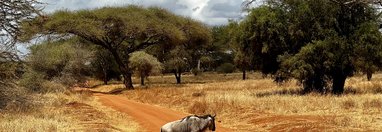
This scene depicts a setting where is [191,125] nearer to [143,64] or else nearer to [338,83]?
[338,83]

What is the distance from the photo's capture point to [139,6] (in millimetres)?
52062

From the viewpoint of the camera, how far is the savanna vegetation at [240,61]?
19.5 metres

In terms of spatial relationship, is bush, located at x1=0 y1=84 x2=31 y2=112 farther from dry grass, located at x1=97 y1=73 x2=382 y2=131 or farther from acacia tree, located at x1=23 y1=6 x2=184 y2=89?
acacia tree, located at x1=23 y1=6 x2=184 y2=89

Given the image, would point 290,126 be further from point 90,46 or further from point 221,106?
point 90,46

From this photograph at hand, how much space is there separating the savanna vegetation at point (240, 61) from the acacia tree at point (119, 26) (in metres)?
0.10

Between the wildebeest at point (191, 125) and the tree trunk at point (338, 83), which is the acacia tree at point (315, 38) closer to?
the tree trunk at point (338, 83)

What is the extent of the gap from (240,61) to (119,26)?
1572 centimetres

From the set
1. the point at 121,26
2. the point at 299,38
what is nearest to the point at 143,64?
the point at 121,26

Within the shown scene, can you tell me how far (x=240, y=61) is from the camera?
119 feet

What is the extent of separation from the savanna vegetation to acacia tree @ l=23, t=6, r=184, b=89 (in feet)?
0.33

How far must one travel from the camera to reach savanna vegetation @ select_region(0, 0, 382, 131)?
1947 centimetres

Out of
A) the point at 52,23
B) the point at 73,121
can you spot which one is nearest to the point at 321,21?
the point at 73,121

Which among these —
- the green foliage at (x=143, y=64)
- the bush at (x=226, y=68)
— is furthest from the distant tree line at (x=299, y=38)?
the bush at (x=226, y=68)

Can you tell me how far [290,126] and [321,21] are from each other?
47.5ft
